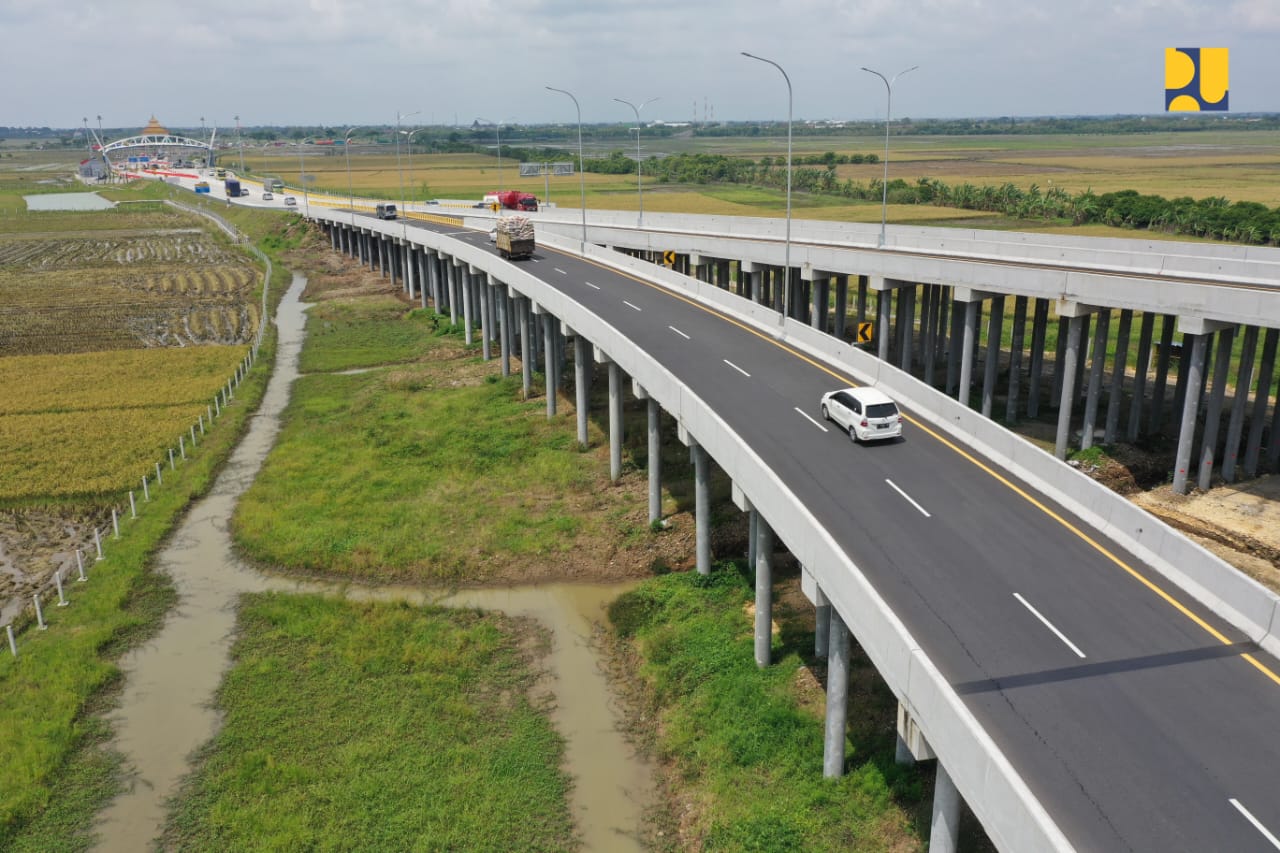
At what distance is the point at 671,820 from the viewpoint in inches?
799

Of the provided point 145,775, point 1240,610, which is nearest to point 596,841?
point 145,775

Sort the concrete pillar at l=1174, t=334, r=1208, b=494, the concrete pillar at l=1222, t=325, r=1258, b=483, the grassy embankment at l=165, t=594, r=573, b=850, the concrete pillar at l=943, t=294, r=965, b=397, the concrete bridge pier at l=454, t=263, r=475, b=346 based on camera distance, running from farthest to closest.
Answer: the concrete bridge pier at l=454, t=263, r=475, b=346 → the concrete pillar at l=943, t=294, r=965, b=397 → the concrete pillar at l=1222, t=325, r=1258, b=483 → the concrete pillar at l=1174, t=334, r=1208, b=494 → the grassy embankment at l=165, t=594, r=573, b=850

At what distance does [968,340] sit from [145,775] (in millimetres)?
33761

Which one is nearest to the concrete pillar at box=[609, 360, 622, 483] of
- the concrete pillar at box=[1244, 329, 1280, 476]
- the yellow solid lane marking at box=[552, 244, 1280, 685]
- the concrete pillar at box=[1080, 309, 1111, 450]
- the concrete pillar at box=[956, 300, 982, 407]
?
the yellow solid lane marking at box=[552, 244, 1280, 685]

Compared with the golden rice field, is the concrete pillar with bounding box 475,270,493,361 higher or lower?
higher

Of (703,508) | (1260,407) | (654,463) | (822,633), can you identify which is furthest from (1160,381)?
(822,633)

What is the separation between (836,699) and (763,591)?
453cm

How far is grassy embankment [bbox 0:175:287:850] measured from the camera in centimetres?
2052

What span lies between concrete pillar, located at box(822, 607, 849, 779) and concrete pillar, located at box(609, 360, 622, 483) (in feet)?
63.8

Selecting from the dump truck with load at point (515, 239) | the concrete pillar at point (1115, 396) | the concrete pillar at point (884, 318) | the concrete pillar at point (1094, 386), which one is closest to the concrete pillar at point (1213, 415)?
the concrete pillar at point (1115, 396)

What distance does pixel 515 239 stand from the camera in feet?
197

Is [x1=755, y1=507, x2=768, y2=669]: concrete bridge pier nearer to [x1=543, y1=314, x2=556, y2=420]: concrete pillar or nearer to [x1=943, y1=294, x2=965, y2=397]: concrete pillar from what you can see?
[x1=543, y1=314, x2=556, y2=420]: concrete pillar

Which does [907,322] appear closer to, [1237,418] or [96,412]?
[1237,418]

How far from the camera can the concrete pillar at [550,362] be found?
46406mm
